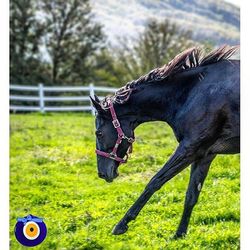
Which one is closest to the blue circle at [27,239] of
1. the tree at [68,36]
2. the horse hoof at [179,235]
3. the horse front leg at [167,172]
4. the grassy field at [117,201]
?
the grassy field at [117,201]

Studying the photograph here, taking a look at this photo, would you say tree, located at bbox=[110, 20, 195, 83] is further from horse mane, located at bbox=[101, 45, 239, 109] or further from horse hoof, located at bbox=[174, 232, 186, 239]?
horse hoof, located at bbox=[174, 232, 186, 239]

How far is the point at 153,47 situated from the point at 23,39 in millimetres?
1903

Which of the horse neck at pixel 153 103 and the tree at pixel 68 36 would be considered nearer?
the horse neck at pixel 153 103

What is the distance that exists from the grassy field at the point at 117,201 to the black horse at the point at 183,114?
0.16m

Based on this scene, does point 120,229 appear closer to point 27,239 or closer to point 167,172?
point 167,172

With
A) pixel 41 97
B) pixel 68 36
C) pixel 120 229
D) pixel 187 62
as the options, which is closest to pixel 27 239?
pixel 120 229

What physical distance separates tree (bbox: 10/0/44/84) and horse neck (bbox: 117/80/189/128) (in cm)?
316

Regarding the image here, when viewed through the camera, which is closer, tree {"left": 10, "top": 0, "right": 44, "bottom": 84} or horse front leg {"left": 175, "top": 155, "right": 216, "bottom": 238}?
horse front leg {"left": 175, "top": 155, "right": 216, "bottom": 238}

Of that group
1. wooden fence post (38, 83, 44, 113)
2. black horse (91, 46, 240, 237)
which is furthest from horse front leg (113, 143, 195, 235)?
wooden fence post (38, 83, 44, 113)

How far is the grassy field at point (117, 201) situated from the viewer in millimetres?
3936

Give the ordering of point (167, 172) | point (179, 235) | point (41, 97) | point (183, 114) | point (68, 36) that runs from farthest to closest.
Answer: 1. point (41, 97)
2. point (68, 36)
3. point (179, 235)
4. point (183, 114)
5. point (167, 172)

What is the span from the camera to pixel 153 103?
162 inches

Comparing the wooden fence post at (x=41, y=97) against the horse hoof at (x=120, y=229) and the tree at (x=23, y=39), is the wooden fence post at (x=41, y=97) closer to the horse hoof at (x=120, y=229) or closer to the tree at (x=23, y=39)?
the tree at (x=23, y=39)

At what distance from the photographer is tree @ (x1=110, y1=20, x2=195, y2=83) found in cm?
612
